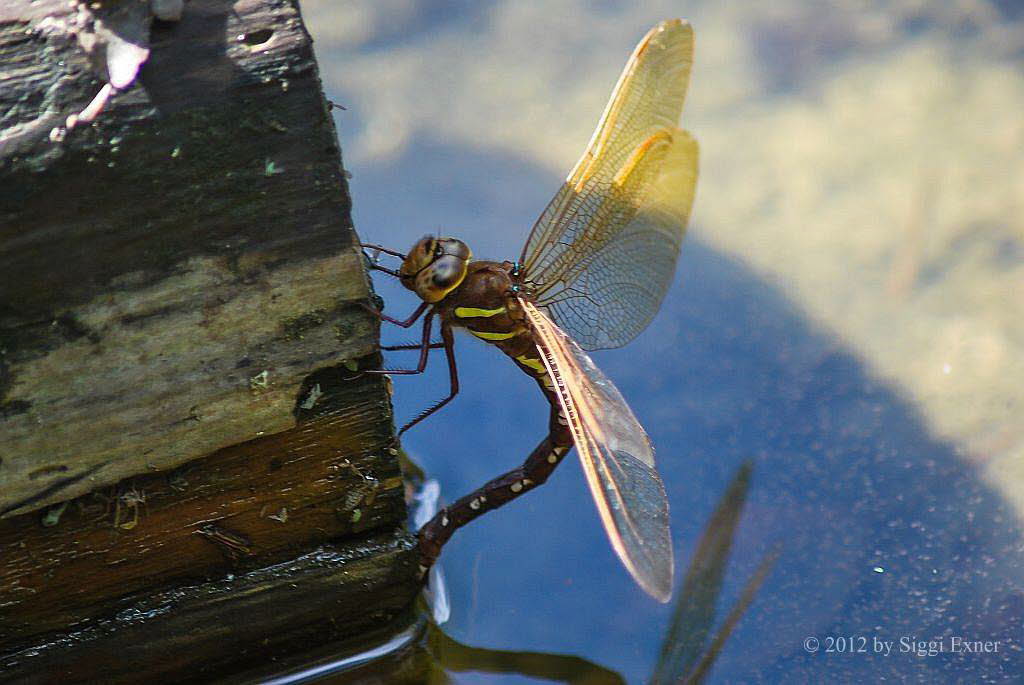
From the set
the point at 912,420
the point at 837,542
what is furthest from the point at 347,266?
the point at 912,420

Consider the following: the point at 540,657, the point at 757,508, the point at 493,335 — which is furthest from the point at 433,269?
the point at 757,508

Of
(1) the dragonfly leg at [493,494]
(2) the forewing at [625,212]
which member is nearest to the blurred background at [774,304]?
(1) the dragonfly leg at [493,494]

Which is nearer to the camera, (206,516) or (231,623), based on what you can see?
(206,516)

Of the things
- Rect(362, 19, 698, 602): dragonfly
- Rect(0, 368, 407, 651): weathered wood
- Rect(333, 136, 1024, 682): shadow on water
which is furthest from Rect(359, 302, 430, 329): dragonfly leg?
Rect(333, 136, 1024, 682): shadow on water

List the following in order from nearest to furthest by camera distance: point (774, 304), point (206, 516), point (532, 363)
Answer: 1. point (206, 516)
2. point (532, 363)
3. point (774, 304)

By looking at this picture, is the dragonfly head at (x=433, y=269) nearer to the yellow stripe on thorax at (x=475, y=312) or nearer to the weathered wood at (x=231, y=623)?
the yellow stripe on thorax at (x=475, y=312)

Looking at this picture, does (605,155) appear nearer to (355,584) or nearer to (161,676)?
(355,584)

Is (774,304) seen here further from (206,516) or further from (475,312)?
(206,516)
